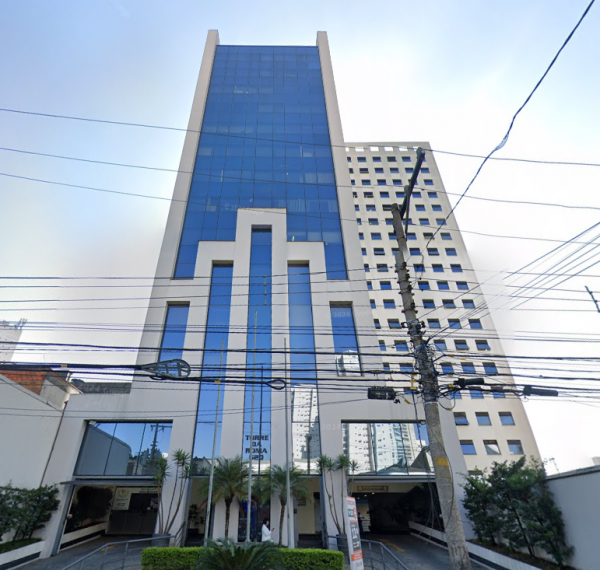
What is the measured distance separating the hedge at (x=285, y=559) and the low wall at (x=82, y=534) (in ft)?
25.9

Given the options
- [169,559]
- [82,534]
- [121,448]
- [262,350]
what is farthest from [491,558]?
[82,534]

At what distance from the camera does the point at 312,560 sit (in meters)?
12.5

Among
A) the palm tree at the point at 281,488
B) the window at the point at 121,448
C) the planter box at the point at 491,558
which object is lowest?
the planter box at the point at 491,558

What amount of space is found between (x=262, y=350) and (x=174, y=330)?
1423 centimetres

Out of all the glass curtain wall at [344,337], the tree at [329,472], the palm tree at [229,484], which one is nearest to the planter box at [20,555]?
the palm tree at [229,484]

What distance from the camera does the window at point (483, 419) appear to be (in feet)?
108

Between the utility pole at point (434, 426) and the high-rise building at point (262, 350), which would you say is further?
the high-rise building at point (262, 350)

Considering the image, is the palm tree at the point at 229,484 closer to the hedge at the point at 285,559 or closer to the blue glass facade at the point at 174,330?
the hedge at the point at 285,559

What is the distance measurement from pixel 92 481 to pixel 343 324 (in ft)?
52.9

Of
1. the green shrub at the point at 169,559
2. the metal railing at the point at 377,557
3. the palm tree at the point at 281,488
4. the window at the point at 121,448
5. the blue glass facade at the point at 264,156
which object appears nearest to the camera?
the metal railing at the point at 377,557

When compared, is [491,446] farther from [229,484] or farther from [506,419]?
[229,484]

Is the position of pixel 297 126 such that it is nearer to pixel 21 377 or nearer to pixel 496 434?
pixel 21 377

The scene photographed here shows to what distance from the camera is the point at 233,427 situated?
18766mm

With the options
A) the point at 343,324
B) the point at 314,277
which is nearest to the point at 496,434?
the point at 343,324
